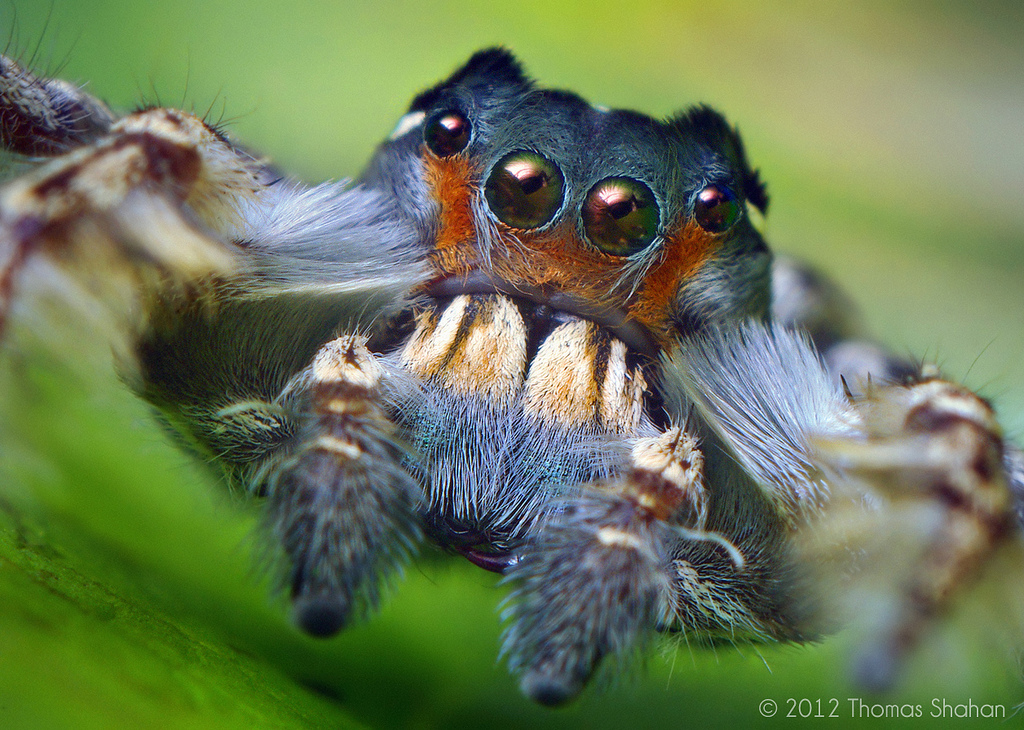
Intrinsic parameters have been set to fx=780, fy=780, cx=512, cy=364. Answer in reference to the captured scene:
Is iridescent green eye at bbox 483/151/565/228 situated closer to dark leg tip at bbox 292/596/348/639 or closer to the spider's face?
the spider's face

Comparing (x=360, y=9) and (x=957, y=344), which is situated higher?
(x=360, y=9)

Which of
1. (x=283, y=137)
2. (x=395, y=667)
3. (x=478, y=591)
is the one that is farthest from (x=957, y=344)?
(x=283, y=137)

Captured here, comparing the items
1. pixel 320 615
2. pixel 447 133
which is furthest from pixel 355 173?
pixel 320 615

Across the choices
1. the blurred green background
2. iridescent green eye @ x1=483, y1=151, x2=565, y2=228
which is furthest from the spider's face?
the blurred green background

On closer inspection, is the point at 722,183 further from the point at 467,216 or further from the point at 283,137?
the point at 283,137

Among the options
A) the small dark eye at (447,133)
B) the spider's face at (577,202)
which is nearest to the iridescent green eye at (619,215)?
the spider's face at (577,202)

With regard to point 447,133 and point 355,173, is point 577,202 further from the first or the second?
point 355,173
